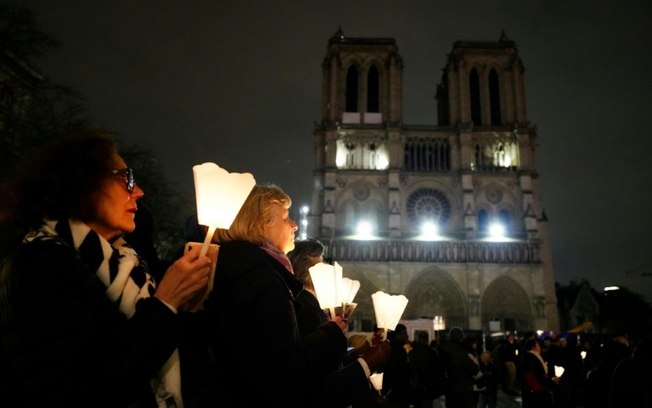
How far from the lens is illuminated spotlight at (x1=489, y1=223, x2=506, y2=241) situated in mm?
27731

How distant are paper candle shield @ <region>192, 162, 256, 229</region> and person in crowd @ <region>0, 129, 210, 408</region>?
0.13 metres

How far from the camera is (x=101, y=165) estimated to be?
1534 mm

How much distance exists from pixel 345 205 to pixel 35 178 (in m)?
27.0

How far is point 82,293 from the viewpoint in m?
1.22

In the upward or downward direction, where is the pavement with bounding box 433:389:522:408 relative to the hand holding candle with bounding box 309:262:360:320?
downward

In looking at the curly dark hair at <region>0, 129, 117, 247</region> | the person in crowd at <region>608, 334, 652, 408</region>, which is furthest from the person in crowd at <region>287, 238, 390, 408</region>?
the person in crowd at <region>608, 334, 652, 408</region>

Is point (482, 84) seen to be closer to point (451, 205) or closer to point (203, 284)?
point (451, 205)

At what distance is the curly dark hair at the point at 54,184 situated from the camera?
1.39 m

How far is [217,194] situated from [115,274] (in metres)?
0.38

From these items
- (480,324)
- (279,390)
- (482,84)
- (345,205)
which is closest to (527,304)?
(480,324)

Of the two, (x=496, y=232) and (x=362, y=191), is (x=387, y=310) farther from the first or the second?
(x=496, y=232)

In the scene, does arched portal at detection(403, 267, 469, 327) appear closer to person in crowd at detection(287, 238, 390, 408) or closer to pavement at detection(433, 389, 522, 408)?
pavement at detection(433, 389, 522, 408)

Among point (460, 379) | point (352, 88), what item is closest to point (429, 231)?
point (352, 88)

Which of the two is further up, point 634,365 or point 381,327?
point 381,327
